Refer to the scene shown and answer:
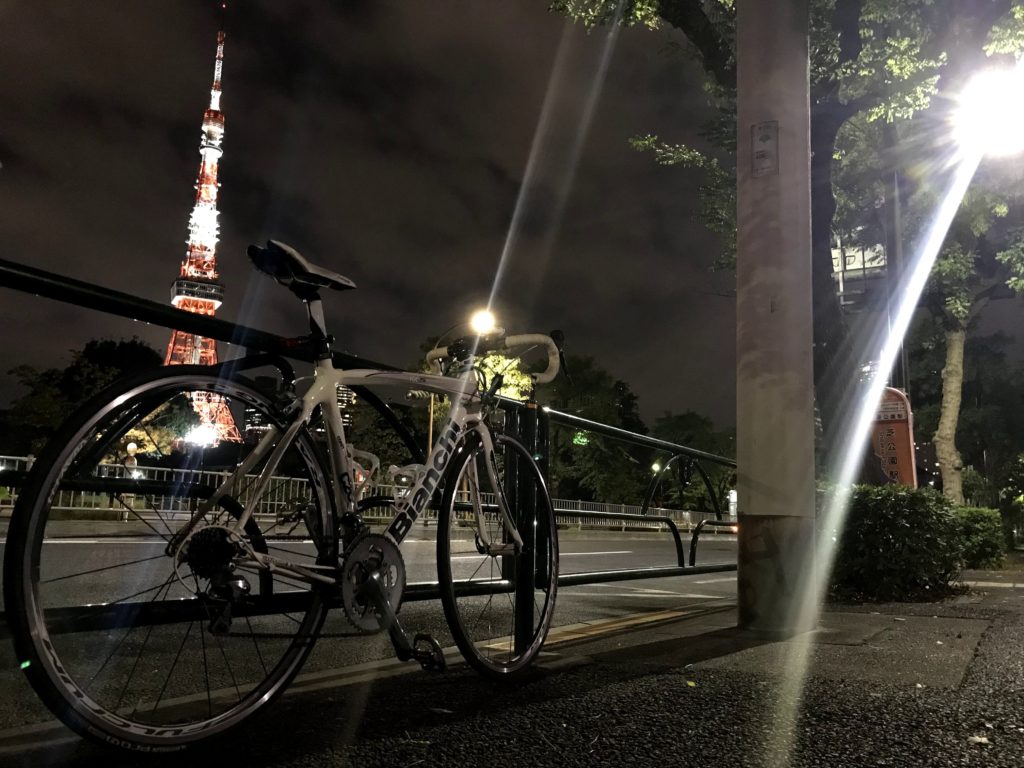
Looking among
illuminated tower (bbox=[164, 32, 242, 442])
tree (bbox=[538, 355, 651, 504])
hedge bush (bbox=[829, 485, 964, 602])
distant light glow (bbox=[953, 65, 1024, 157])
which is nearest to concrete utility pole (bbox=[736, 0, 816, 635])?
hedge bush (bbox=[829, 485, 964, 602])

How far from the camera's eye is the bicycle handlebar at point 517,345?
3.53 metres

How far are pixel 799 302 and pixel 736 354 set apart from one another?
1.47 ft

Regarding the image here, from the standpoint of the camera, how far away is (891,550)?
665 centimetres

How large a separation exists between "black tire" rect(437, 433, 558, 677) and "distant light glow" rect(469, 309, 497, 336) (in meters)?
0.44

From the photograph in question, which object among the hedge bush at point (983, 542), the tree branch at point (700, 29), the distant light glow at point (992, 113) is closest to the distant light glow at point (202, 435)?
the tree branch at point (700, 29)

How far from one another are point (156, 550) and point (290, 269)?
2.98 ft

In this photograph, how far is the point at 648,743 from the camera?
2271 millimetres

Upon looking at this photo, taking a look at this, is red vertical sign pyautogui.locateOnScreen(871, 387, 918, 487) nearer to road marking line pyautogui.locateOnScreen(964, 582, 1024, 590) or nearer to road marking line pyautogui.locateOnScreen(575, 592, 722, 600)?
road marking line pyautogui.locateOnScreen(964, 582, 1024, 590)

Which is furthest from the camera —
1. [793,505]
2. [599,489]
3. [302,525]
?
[599,489]

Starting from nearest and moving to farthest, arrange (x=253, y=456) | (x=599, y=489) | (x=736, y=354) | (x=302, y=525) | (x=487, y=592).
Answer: (x=253, y=456)
(x=302, y=525)
(x=487, y=592)
(x=736, y=354)
(x=599, y=489)

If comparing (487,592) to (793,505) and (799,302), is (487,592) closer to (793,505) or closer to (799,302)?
(793,505)

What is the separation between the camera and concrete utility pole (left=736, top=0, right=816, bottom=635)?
4449mm

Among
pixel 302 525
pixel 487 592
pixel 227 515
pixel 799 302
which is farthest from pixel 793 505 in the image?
pixel 227 515

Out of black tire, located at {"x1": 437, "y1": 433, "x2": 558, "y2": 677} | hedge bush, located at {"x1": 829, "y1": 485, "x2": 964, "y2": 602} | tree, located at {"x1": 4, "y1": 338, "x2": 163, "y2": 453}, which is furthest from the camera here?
tree, located at {"x1": 4, "y1": 338, "x2": 163, "y2": 453}
